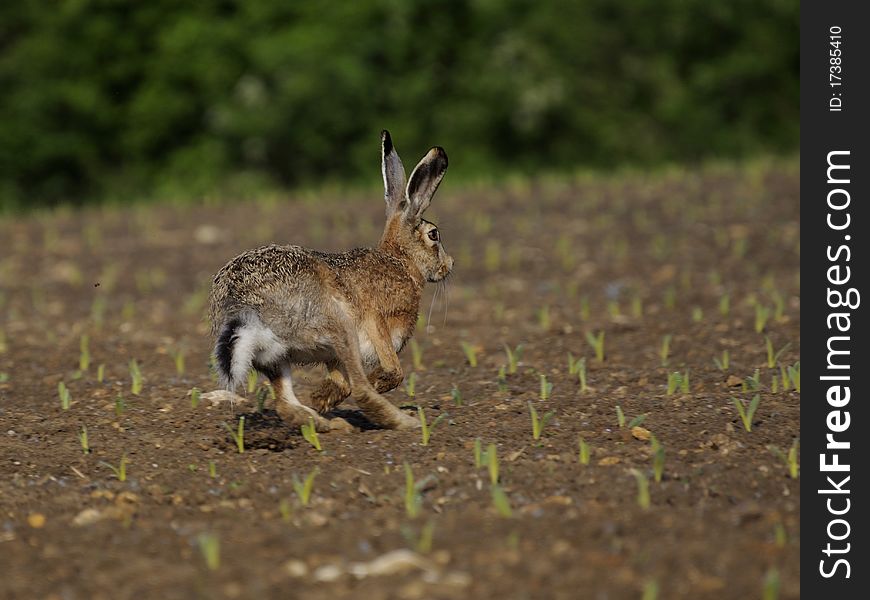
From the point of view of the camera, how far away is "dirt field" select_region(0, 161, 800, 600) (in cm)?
402

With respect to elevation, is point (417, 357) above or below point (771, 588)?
above

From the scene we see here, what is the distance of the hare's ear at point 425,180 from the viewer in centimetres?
630

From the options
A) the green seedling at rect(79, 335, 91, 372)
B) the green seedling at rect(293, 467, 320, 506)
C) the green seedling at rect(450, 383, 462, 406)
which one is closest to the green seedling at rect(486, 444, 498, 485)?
the green seedling at rect(293, 467, 320, 506)

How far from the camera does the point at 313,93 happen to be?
Result: 65.4 ft

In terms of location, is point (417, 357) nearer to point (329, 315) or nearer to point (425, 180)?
point (425, 180)

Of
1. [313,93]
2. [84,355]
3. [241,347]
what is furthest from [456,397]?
[313,93]

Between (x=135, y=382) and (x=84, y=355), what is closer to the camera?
(x=135, y=382)

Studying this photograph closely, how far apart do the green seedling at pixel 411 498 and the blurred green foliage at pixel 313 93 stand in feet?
51.2

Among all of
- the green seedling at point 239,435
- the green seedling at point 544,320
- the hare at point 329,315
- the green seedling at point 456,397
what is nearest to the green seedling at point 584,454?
the hare at point 329,315

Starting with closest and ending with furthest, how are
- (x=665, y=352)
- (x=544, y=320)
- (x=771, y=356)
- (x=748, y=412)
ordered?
(x=748, y=412) < (x=771, y=356) < (x=665, y=352) < (x=544, y=320)

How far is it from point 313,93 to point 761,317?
42.7 ft

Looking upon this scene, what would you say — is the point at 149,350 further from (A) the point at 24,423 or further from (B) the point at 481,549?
(B) the point at 481,549

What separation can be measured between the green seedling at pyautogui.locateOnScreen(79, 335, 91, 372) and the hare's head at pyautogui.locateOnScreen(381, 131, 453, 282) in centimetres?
236

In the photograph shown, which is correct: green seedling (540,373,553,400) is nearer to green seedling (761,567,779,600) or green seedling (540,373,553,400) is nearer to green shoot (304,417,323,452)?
green shoot (304,417,323,452)
